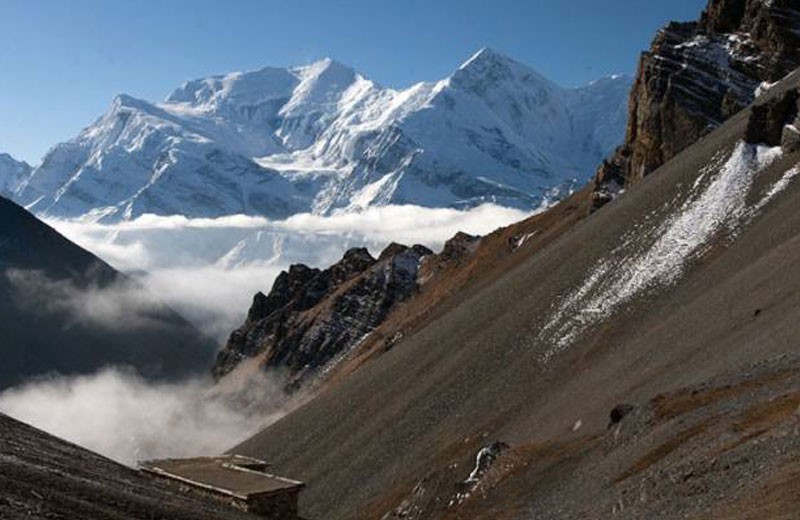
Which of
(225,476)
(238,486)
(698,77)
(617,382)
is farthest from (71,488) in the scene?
(698,77)

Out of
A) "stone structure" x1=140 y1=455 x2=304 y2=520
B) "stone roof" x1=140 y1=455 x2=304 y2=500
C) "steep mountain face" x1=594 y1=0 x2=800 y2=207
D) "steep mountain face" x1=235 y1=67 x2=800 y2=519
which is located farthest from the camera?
"steep mountain face" x1=594 y1=0 x2=800 y2=207

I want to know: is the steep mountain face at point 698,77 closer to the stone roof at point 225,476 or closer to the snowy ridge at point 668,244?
the snowy ridge at point 668,244

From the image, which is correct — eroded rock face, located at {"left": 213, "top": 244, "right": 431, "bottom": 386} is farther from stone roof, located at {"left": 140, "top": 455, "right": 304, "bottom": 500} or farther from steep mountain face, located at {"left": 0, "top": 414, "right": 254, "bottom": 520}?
steep mountain face, located at {"left": 0, "top": 414, "right": 254, "bottom": 520}

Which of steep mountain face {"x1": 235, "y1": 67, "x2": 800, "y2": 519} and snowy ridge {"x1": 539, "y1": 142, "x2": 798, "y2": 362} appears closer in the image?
steep mountain face {"x1": 235, "y1": 67, "x2": 800, "y2": 519}

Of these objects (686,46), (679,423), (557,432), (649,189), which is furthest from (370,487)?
(686,46)

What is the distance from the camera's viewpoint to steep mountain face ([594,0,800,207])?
392 ft

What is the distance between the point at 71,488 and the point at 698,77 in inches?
4475

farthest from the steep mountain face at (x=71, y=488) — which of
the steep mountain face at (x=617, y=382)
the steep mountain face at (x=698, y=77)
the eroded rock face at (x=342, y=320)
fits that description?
the eroded rock face at (x=342, y=320)

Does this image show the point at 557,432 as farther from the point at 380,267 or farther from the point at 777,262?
the point at 380,267

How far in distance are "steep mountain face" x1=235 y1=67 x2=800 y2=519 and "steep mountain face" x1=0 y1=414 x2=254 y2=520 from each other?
45.4ft

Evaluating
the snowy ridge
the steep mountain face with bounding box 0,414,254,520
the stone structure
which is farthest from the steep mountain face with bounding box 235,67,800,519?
the steep mountain face with bounding box 0,414,254,520

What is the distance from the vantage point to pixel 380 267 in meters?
198

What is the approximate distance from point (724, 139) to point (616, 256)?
18.5m

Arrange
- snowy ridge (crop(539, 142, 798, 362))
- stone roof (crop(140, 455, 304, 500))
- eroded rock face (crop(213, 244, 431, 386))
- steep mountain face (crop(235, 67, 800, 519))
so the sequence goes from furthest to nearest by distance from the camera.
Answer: eroded rock face (crop(213, 244, 431, 386)), snowy ridge (crop(539, 142, 798, 362)), stone roof (crop(140, 455, 304, 500)), steep mountain face (crop(235, 67, 800, 519))
